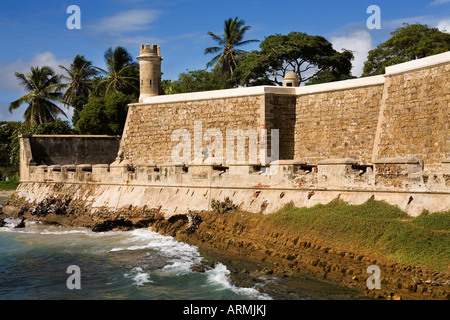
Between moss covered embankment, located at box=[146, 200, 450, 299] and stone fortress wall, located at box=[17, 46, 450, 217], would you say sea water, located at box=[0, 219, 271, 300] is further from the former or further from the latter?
stone fortress wall, located at box=[17, 46, 450, 217]

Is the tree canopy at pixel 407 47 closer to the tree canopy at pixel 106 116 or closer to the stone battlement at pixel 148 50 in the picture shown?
the stone battlement at pixel 148 50

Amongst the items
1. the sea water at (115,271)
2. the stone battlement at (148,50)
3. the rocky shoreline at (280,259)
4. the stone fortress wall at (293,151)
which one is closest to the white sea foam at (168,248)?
the sea water at (115,271)

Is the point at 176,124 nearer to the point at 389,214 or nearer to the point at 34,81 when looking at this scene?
the point at 389,214

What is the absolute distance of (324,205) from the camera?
13391 millimetres

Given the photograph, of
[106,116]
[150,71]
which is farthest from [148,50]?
[106,116]

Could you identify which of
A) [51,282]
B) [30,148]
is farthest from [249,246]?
[30,148]

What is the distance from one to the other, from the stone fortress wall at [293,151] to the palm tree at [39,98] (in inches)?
535

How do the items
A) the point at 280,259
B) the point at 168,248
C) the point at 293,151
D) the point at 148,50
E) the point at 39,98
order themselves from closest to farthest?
the point at 280,259
the point at 168,248
the point at 293,151
the point at 148,50
the point at 39,98

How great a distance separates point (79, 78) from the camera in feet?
137

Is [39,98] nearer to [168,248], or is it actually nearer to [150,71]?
[150,71]

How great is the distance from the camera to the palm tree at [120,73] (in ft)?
129

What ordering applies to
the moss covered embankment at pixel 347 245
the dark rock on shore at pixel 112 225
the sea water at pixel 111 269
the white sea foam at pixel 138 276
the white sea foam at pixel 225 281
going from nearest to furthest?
the moss covered embankment at pixel 347 245
the white sea foam at pixel 225 281
the sea water at pixel 111 269
the white sea foam at pixel 138 276
the dark rock on shore at pixel 112 225

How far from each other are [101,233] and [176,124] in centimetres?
710

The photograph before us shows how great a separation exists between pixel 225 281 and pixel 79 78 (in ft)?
111
